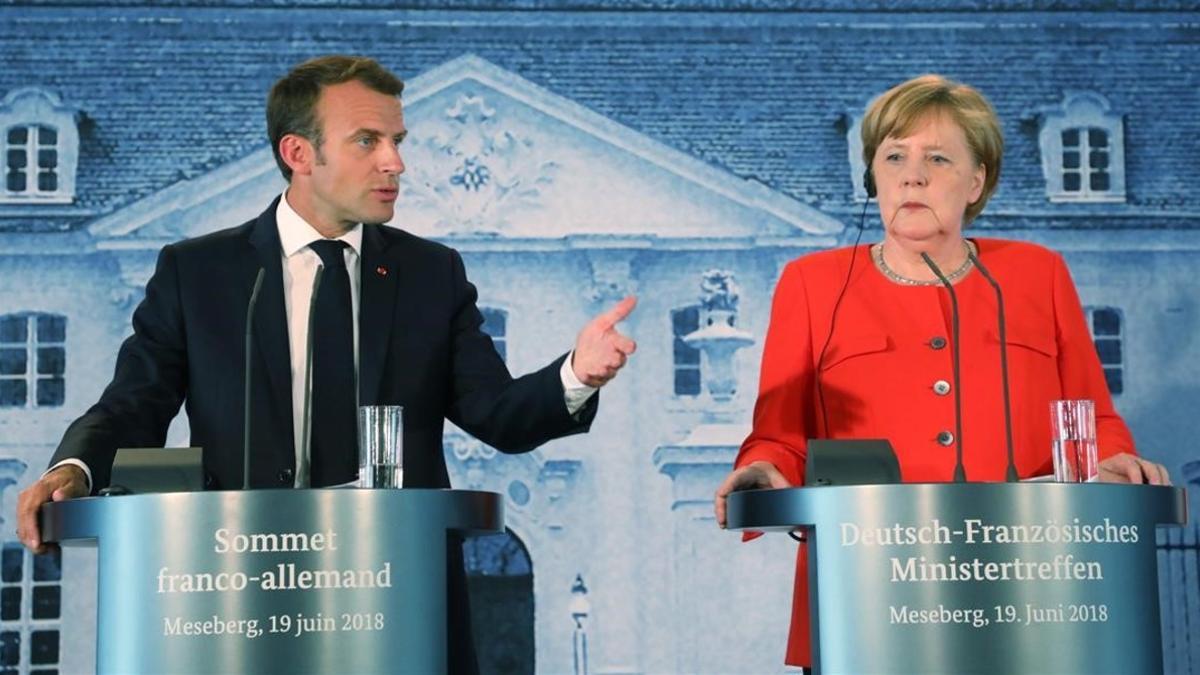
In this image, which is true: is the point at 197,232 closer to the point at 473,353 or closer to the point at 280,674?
the point at 473,353

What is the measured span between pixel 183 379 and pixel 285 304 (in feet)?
0.83

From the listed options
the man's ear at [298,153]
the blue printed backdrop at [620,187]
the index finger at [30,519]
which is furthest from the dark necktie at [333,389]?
the blue printed backdrop at [620,187]

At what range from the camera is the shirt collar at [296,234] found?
299 cm

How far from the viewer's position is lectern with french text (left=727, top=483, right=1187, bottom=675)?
209 centimetres

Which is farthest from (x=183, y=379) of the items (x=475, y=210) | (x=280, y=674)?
(x=475, y=210)

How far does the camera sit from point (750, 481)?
256 centimetres

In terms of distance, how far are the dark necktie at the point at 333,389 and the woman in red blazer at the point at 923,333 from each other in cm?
69

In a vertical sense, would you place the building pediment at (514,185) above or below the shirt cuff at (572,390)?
above

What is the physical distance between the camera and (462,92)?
563 cm

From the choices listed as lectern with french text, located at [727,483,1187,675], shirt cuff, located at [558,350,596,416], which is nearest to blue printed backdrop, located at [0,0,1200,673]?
shirt cuff, located at [558,350,596,416]

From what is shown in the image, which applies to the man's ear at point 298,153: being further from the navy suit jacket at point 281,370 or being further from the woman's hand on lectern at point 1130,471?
the woman's hand on lectern at point 1130,471

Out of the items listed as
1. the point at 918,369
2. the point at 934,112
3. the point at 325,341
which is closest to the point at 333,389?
the point at 325,341

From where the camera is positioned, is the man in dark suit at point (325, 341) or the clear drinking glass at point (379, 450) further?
the man in dark suit at point (325, 341)

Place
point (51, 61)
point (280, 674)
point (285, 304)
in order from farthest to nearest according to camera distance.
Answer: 1. point (51, 61)
2. point (285, 304)
3. point (280, 674)
